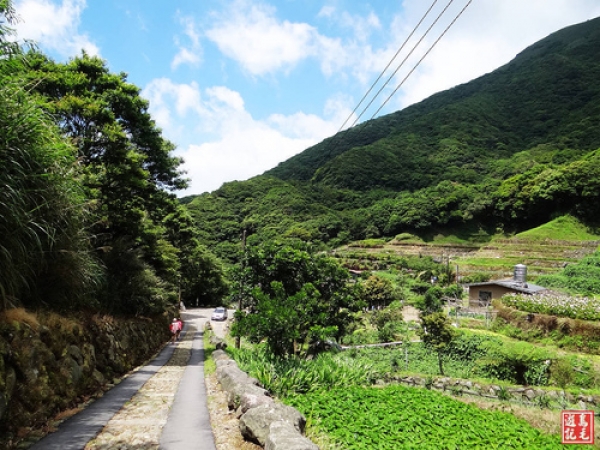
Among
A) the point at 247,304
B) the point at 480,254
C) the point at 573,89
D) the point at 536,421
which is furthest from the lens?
the point at 573,89

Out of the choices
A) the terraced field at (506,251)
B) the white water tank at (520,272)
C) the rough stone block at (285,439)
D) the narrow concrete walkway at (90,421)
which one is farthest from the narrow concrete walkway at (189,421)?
the terraced field at (506,251)

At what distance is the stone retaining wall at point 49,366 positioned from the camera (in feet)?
16.5

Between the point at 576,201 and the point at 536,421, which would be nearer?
the point at 536,421

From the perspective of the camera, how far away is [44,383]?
5.87m

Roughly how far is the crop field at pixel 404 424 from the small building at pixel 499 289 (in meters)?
24.0

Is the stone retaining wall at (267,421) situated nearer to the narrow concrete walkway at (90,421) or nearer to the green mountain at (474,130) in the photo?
Result: the narrow concrete walkway at (90,421)

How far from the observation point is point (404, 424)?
7.50 metres

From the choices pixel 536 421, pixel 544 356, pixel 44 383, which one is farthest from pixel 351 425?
pixel 544 356

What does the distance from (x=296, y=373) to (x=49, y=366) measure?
5.54 metres

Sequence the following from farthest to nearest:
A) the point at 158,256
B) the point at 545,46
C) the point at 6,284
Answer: the point at 545,46 → the point at 158,256 → the point at 6,284

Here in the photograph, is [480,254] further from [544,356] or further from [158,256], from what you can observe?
[158,256]

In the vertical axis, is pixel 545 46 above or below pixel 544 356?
above

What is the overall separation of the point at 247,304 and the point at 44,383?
8453 mm

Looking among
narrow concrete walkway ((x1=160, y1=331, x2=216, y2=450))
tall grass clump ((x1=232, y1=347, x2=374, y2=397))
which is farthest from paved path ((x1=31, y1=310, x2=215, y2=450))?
tall grass clump ((x1=232, y1=347, x2=374, y2=397))
